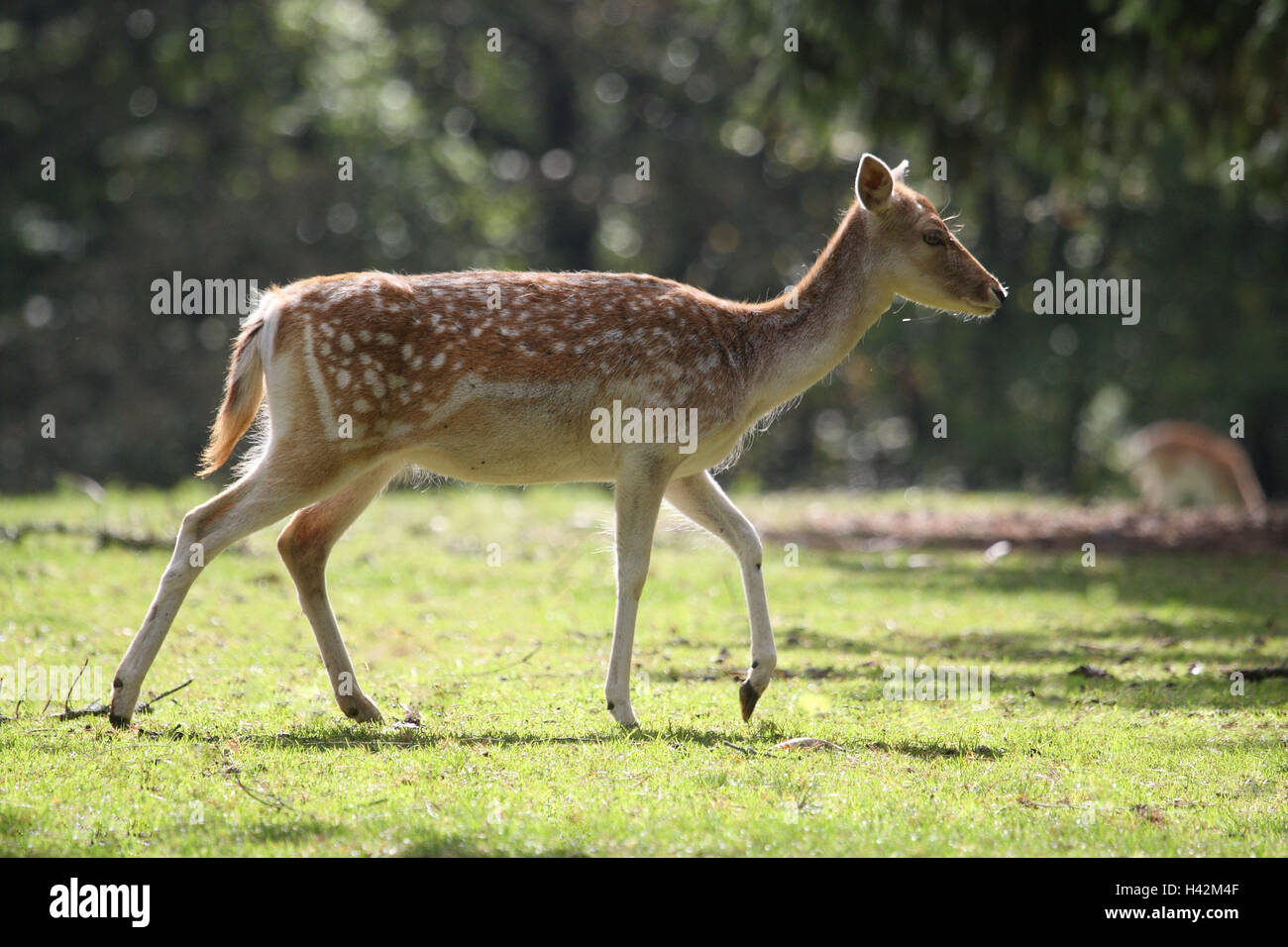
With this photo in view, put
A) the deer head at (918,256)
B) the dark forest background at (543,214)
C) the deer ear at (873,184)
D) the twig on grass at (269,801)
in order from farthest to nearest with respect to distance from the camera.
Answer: the dark forest background at (543,214) < the deer head at (918,256) < the deer ear at (873,184) < the twig on grass at (269,801)

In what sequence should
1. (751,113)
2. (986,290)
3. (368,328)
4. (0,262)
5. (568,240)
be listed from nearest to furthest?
(368,328) < (986,290) < (751,113) < (0,262) < (568,240)

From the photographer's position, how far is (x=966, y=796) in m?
6.21

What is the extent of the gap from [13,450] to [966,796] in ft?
80.1

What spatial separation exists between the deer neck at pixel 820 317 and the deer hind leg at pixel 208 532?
239 centimetres

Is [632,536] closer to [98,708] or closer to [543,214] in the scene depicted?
[98,708]

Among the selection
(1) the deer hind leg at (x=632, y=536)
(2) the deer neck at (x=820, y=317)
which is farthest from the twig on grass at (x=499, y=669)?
(2) the deer neck at (x=820, y=317)

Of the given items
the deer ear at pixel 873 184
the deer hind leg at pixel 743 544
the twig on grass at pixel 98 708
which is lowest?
the twig on grass at pixel 98 708

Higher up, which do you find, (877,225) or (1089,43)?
(1089,43)

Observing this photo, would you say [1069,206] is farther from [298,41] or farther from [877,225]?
[877,225]

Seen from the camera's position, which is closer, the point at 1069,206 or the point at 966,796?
the point at 966,796

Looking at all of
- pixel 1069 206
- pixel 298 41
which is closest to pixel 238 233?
pixel 298 41

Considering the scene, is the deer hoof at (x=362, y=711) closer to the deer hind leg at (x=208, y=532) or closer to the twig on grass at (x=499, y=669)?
the deer hind leg at (x=208, y=532)

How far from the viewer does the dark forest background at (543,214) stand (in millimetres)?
26094

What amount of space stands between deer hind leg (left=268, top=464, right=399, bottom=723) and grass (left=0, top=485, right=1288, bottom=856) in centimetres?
36
